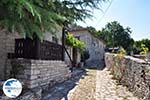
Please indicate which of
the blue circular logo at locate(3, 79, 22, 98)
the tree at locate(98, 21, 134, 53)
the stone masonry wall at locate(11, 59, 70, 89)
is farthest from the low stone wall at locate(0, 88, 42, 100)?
the tree at locate(98, 21, 134, 53)

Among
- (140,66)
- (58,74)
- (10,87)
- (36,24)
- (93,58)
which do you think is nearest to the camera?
(10,87)

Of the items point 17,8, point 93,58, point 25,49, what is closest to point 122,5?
point 25,49

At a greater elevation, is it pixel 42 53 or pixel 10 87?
pixel 42 53

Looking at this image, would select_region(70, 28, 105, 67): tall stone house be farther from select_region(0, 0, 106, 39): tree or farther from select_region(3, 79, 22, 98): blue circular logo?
select_region(3, 79, 22, 98): blue circular logo

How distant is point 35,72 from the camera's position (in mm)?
8789

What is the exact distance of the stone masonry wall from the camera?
27.3ft

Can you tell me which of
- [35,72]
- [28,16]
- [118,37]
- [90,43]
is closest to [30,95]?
[35,72]

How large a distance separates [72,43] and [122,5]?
877 cm

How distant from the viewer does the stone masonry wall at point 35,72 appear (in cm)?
831

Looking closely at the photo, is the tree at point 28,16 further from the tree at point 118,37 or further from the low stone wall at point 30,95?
the tree at point 118,37

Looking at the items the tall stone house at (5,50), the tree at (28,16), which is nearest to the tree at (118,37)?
the tall stone house at (5,50)

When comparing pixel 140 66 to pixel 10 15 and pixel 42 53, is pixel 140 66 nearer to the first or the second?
pixel 42 53

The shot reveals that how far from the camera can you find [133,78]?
10109 millimetres

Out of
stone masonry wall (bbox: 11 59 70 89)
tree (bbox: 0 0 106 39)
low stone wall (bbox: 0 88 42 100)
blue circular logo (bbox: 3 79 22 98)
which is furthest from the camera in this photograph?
stone masonry wall (bbox: 11 59 70 89)
